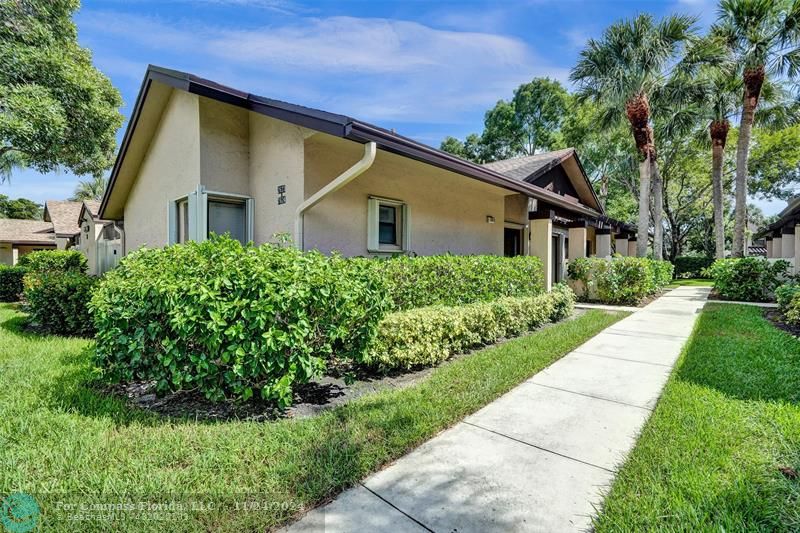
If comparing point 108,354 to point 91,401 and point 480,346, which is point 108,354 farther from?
point 480,346

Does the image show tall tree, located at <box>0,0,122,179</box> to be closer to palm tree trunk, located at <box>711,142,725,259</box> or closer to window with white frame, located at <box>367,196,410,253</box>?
window with white frame, located at <box>367,196,410,253</box>

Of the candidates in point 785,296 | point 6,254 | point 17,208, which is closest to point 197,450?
point 785,296

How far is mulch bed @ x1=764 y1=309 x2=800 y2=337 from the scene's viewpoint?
23.5 ft

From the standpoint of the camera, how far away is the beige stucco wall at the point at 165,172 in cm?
722

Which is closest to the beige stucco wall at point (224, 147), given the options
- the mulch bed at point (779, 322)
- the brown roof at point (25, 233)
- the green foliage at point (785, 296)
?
the mulch bed at point (779, 322)

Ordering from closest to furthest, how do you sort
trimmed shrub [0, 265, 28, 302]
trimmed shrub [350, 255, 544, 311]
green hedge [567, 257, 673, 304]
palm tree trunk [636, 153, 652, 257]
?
trimmed shrub [350, 255, 544, 311] → green hedge [567, 257, 673, 304] → trimmed shrub [0, 265, 28, 302] → palm tree trunk [636, 153, 652, 257]

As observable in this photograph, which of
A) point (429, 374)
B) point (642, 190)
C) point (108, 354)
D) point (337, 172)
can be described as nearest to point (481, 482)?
point (429, 374)

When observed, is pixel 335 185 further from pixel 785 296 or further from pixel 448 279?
pixel 785 296

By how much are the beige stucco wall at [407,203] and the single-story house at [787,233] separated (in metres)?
8.92

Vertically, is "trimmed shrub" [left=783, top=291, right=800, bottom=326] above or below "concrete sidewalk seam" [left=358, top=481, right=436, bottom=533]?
above

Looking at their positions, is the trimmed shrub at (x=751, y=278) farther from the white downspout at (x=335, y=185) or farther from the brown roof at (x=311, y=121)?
the white downspout at (x=335, y=185)

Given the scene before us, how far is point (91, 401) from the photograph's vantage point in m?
3.97

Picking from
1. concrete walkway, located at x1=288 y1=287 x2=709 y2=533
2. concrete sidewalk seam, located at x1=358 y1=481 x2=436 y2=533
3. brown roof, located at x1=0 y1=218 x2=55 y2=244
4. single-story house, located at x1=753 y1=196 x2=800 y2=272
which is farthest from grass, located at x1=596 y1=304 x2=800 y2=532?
brown roof, located at x1=0 y1=218 x2=55 y2=244

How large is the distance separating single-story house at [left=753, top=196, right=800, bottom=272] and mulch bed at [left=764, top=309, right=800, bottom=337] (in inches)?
130
